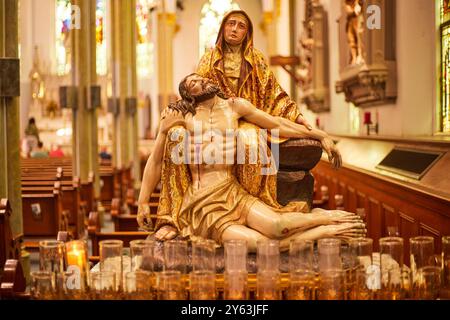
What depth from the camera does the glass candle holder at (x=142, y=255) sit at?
4586mm

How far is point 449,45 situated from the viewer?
9688 mm

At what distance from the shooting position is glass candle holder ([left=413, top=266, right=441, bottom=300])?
390 centimetres

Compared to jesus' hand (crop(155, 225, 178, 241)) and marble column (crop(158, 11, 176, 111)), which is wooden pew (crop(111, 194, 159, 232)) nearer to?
jesus' hand (crop(155, 225, 178, 241))

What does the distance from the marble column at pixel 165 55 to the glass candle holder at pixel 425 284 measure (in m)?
28.4

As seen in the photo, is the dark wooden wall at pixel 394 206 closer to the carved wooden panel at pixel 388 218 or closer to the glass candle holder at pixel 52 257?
the carved wooden panel at pixel 388 218

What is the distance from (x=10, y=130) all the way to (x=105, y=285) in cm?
404

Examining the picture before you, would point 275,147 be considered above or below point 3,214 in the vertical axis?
above

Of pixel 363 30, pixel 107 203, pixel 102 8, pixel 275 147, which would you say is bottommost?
pixel 107 203

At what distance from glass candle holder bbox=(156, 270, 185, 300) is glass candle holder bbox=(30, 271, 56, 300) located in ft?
1.74

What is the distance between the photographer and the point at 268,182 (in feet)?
17.9

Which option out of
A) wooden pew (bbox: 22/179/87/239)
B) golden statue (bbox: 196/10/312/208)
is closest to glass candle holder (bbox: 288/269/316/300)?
golden statue (bbox: 196/10/312/208)
